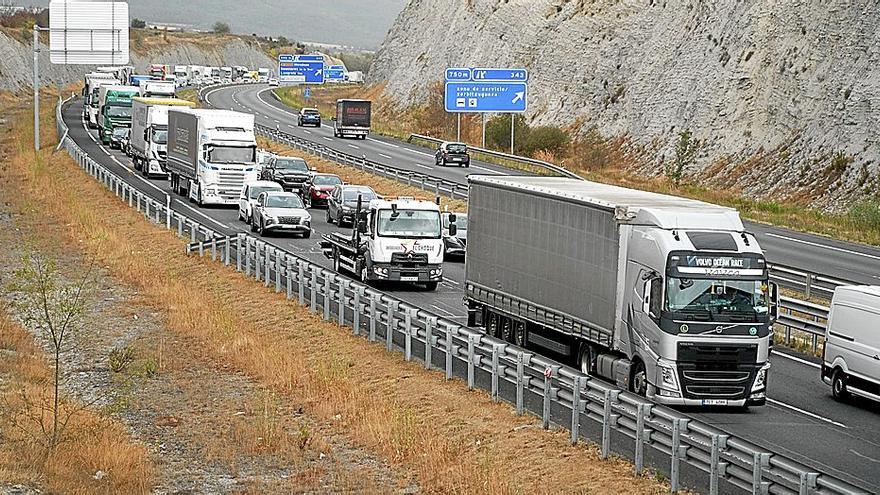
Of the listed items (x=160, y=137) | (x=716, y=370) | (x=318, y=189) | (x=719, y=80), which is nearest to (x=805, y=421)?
(x=716, y=370)

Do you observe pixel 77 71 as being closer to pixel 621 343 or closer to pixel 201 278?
pixel 201 278

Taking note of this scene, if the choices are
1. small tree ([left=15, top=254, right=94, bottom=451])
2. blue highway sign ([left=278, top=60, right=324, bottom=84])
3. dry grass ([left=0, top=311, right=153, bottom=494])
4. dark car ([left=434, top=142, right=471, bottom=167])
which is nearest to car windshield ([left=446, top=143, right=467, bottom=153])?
dark car ([left=434, top=142, right=471, bottom=167])

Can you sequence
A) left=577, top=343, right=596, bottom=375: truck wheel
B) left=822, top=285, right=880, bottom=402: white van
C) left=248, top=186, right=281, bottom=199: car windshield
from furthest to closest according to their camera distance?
left=248, top=186, right=281, bottom=199: car windshield → left=577, top=343, right=596, bottom=375: truck wheel → left=822, top=285, right=880, bottom=402: white van

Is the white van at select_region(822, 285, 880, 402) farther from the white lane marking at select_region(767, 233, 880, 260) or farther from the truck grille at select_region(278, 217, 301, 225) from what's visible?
the truck grille at select_region(278, 217, 301, 225)

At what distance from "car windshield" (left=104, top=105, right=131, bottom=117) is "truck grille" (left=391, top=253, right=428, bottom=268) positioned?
51858 millimetres

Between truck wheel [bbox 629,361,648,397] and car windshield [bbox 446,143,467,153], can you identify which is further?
car windshield [bbox 446,143,467,153]

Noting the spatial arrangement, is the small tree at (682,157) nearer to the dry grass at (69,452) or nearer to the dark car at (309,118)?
the dark car at (309,118)

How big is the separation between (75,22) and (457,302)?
5153cm

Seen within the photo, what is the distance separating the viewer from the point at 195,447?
19.2m

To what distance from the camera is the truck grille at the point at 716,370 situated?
19641mm

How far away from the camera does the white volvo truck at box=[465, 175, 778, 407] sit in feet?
64.8

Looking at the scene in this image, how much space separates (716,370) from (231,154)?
3535cm

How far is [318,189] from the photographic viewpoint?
181ft

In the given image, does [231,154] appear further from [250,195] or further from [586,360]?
[586,360]
